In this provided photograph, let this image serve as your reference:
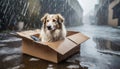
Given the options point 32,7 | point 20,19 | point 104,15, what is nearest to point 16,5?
point 20,19

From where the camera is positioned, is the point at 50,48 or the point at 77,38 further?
the point at 77,38

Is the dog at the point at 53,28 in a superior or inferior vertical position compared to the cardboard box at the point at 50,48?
superior

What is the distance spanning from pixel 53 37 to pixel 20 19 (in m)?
10.7

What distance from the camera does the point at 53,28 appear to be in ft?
12.9

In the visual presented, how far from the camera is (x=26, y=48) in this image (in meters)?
4.28

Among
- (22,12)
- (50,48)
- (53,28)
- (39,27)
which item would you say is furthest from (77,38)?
(39,27)

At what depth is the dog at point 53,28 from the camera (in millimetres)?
3939

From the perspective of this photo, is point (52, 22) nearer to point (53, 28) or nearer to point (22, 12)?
point (53, 28)

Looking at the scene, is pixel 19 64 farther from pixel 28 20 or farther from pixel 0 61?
pixel 28 20

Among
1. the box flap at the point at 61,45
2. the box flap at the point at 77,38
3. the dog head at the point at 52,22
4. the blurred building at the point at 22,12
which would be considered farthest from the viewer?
the blurred building at the point at 22,12

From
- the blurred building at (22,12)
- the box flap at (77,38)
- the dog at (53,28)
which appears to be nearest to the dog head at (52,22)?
the dog at (53,28)

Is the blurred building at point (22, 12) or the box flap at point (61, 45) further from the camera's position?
the blurred building at point (22, 12)

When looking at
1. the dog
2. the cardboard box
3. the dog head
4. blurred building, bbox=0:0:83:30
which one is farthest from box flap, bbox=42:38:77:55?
blurred building, bbox=0:0:83:30

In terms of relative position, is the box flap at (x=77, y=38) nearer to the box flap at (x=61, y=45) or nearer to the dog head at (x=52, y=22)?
the box flap at (x=61, y=45)
